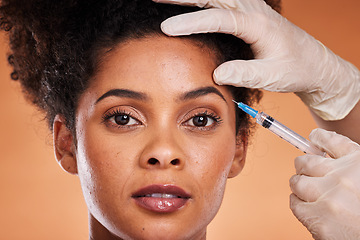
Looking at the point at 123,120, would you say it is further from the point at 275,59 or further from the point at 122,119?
the point at 275,59

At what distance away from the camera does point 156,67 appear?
1961 mm

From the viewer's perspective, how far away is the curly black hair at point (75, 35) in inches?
80.8

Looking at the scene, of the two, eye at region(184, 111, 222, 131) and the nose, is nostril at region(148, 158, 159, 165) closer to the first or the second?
the nose

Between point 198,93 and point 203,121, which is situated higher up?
point 198,93

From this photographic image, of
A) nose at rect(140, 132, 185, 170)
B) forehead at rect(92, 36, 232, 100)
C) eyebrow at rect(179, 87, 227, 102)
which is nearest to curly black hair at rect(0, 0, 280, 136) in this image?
forehead at rect(92, 36, 232, 100)

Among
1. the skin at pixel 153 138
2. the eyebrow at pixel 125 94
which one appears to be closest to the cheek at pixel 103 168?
the skin at pixel 153 138

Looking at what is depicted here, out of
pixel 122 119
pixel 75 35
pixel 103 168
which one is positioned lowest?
pixel 103 168

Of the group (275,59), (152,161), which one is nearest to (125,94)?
(152,161)

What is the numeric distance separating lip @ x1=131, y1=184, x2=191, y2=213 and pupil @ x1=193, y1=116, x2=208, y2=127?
0.30 m

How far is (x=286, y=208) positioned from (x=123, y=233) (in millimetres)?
1859

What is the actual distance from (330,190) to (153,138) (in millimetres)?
706

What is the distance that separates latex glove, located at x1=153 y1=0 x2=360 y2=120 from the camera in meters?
2.02

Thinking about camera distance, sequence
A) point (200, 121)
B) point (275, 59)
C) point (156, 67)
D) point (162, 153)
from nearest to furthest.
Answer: point (162, 153)
point (156, 67)
point (200, 121)
point (275, 59)

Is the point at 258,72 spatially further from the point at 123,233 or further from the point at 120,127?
the point at 123,233
